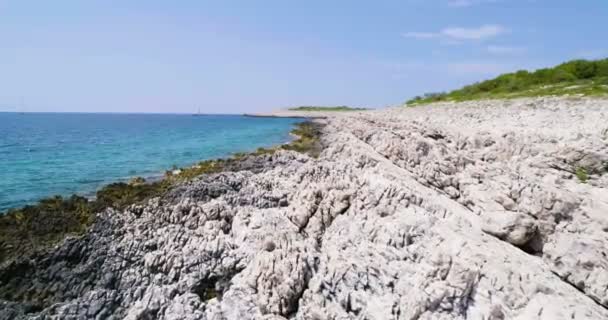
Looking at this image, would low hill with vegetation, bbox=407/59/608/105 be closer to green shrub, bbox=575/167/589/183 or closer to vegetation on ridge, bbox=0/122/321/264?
green shrub, bbox=575/167/589/183

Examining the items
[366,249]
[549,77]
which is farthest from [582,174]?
[549,77]

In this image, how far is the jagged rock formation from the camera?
8.25 metres

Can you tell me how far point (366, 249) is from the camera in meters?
10.2

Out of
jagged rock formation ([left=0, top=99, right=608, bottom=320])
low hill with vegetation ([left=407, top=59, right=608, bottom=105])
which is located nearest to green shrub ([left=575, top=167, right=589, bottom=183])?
jagged rock formation ([left=0, top=99, right=608, bottom=320])

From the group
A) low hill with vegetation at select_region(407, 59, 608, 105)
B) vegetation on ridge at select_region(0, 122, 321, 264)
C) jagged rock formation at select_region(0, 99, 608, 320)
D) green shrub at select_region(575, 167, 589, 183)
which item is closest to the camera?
jagged rock formation at select_region(0, 99, 608, 320)

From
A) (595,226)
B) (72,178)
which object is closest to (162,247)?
(595,226)

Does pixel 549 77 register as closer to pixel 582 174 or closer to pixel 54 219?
pixel 582 174

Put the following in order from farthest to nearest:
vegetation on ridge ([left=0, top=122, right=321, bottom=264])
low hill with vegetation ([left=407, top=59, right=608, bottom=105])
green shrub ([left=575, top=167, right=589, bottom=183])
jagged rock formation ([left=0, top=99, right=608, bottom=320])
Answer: low hill with vegetation ([left=407, top=59, right=608, bottom=105]) < vegetation on ridge ([left=0, top=122, right=321, bottom=264]) < green shrub ([left=575, top=167, right=589, bottom=183]) < jagged rock formation ([left=0, top=99, right=608, bottom=320])

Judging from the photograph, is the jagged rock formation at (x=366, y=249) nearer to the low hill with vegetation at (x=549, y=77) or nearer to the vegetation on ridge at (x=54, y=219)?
the vegetation on ridge at (x=54, y=219)

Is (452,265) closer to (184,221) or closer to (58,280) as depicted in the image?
(184,221)

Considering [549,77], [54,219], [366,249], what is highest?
[549,77]

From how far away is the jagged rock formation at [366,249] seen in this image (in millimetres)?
8246

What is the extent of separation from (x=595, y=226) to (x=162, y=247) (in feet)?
39.1

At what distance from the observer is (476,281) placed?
8062 millimetres
